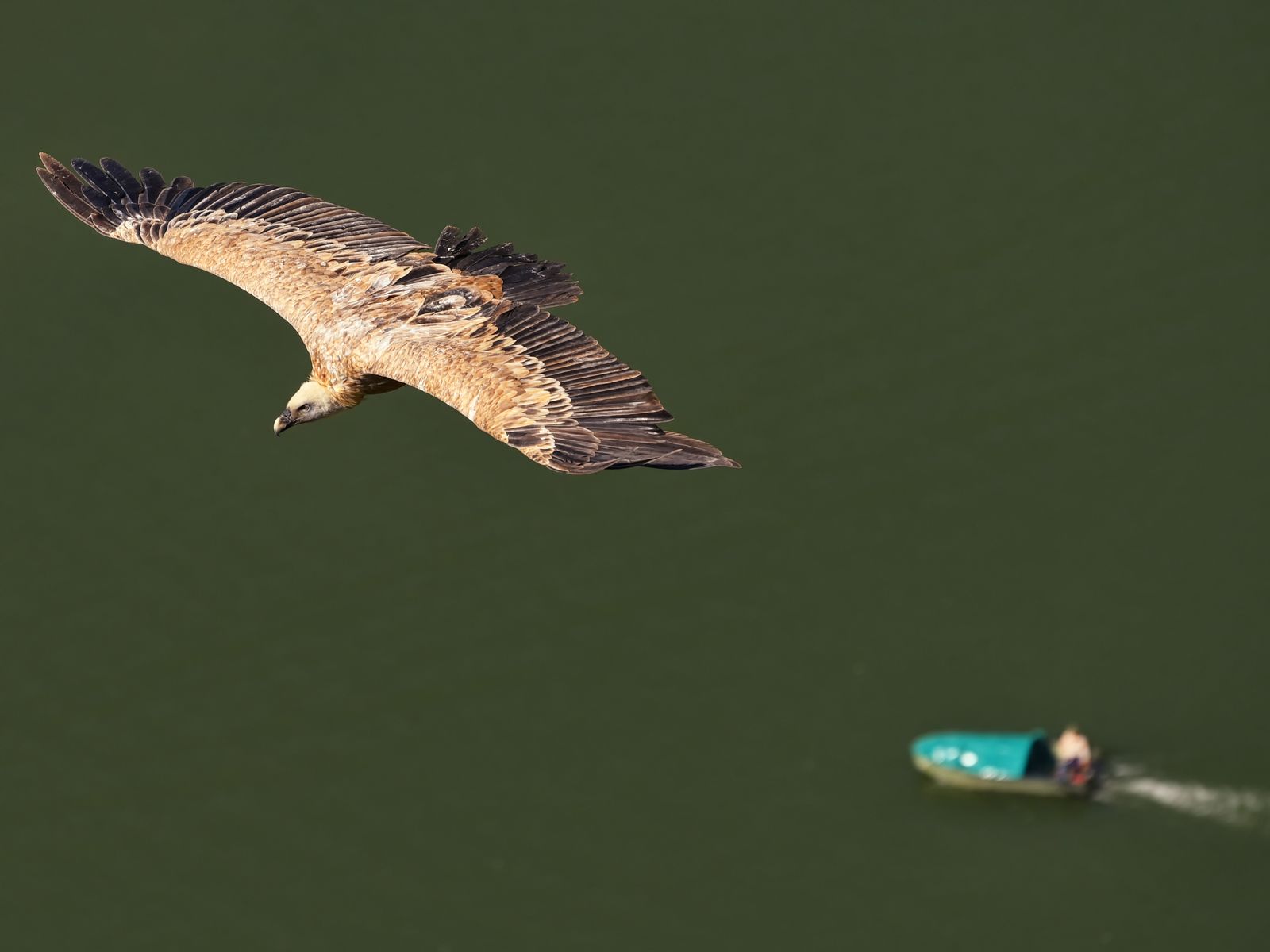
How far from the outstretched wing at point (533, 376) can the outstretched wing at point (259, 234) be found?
5.87 ft

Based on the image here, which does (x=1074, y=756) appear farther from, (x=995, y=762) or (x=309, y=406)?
(x=309, y=406)

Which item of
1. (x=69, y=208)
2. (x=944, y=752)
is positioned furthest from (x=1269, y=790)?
(x=69, y=208)

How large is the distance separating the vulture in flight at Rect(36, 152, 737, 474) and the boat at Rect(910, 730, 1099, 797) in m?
16.1

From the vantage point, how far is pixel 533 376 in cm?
4800

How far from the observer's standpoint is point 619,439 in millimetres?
45781

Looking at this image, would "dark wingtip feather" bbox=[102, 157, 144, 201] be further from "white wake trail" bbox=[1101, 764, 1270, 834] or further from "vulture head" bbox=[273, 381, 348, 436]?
"white wake trail" bbox=[1101, 764, 1270, 834]

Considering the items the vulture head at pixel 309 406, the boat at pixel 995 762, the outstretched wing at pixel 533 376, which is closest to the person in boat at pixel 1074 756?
the boat at pixel 995 762

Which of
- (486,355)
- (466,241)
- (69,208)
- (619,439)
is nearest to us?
(619,439)

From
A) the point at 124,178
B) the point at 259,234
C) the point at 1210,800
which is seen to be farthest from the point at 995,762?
the point at 124,178

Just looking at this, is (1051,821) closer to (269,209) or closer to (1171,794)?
(1171,794)

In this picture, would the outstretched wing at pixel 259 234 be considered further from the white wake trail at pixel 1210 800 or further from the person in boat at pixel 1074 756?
the white wake trail at pixel 1210 800

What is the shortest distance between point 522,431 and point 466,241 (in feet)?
24.2

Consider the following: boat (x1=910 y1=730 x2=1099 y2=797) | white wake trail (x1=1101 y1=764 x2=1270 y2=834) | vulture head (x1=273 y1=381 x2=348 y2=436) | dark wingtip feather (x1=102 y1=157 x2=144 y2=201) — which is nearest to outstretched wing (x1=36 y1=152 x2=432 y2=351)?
dark wingtip feather (x1=102 y1=157 x2=144 y2=201)

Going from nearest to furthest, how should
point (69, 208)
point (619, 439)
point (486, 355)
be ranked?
1. point (619, 439)
2. point (486, 355)
3. point (69, 208)
